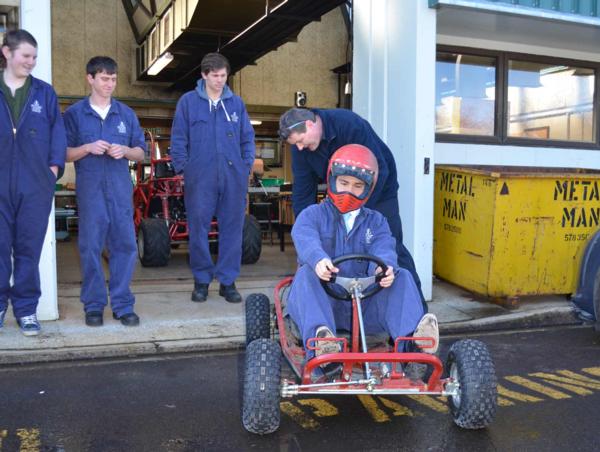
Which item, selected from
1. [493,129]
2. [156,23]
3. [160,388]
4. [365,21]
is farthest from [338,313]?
[156,23]

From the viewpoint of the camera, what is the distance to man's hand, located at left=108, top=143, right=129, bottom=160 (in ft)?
17.0

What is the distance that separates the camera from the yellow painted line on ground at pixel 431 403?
388cm

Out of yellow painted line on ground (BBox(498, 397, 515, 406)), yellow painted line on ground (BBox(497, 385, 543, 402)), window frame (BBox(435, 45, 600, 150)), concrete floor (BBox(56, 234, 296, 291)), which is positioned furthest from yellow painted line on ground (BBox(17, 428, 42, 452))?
window frame (BBox(435, 45, 600, 150))

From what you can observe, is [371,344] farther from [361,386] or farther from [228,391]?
[228,391]

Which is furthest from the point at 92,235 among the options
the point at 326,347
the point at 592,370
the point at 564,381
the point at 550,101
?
the point at 550,101

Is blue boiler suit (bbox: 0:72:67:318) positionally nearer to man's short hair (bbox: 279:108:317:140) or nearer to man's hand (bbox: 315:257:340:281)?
man's short hair (bbox: 279:108:317:140)

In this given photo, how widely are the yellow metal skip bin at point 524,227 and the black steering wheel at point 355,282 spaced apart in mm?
3197

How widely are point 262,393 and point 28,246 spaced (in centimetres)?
261

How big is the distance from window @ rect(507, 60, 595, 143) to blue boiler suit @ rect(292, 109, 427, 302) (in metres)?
4.64

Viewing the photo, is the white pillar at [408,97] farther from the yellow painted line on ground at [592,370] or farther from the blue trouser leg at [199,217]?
the yellow painted line on ground at [592,370]

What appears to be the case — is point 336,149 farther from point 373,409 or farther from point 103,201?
point 103,201

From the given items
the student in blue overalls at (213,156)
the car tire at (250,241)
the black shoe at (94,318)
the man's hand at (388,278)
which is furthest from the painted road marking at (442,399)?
the car tire at (250,241)

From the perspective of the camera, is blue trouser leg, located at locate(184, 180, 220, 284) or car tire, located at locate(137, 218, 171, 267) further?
car tire, located at locate(137, 218, 171, 267)

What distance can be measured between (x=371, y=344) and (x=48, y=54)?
356 centimetres
